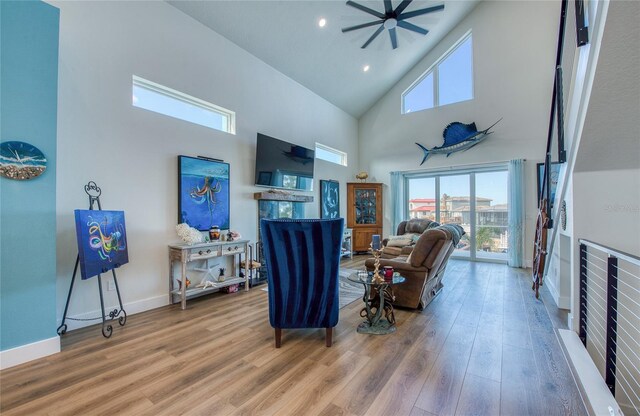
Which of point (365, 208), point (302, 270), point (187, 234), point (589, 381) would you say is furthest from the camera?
point (365, 208)

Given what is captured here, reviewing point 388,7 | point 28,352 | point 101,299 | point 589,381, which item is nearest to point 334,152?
point 388,7

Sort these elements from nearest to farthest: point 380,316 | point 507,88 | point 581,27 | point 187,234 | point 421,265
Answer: point 581,27 < point 380,316 < point 421,265 < point 187,234 < point 507,88

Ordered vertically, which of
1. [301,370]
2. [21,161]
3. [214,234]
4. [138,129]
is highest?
[138,129]

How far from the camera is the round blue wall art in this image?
2133mm

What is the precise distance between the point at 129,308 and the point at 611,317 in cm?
456

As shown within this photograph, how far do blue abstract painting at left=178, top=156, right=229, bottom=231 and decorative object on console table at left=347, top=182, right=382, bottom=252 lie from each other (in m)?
3.94

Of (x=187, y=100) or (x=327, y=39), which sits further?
(x=327, y=39)

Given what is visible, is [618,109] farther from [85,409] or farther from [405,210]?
[405,210]

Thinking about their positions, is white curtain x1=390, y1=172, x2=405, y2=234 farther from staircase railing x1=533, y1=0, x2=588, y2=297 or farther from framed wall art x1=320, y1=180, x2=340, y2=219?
staircase railing x1=533, y1=0, x2=588, y2=297

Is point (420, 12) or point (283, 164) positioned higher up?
point (420, 12)

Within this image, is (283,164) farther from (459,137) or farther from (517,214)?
(517,214)

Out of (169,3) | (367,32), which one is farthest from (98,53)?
(367,32)

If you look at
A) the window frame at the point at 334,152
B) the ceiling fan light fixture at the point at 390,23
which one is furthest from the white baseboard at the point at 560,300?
the window frame at the point at 334,152

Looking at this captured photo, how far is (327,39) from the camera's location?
510cm
